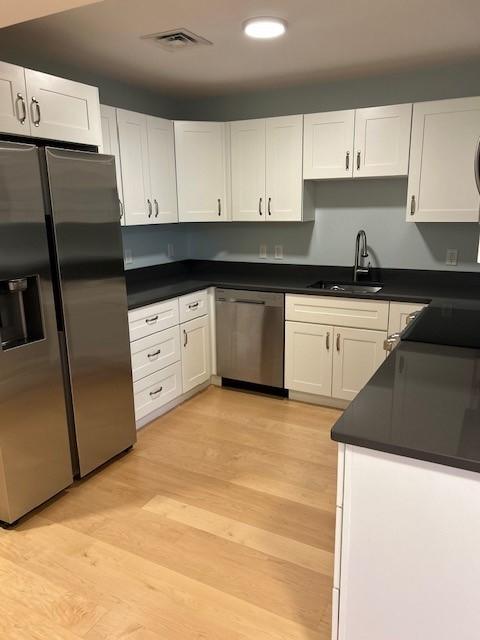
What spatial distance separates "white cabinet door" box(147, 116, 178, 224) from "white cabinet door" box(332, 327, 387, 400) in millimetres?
1598

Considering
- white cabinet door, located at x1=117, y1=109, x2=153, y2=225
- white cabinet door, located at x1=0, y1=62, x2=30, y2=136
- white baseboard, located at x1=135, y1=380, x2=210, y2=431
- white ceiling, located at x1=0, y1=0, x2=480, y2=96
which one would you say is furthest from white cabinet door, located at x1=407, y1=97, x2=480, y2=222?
white cabinet door, located at x1=0, y1=62, x2=30, y2=136

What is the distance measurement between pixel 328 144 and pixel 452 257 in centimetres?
121

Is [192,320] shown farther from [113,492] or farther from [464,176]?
[464,176]

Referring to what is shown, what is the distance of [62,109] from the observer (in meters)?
2.56

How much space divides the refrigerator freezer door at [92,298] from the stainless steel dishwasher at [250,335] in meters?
1.13

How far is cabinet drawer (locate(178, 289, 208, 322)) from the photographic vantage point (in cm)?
351

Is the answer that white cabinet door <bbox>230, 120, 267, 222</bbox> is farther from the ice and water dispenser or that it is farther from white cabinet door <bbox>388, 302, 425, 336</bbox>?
the ice and water dispenser

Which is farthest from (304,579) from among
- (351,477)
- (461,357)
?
(461,357)

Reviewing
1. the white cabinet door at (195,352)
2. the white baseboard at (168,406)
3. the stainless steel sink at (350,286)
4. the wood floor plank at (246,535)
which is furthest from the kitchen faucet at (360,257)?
the wood floor plank at (246,535)

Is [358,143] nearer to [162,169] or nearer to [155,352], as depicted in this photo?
[162,169]

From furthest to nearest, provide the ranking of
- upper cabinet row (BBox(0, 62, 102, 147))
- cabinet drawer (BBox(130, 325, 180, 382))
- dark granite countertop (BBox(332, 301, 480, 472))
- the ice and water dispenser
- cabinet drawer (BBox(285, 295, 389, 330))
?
cabinet drawer (BBox(285, 295, 389, 330)) → cabinet drawer (BBox(130, 325, 180, 382)) → upper cabinet row (BBox(0, 62, 102, 147)) → the ice and water dispenser → dark granite countertop (BBox(332, 301, 480, 472))

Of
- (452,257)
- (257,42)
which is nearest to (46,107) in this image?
(257,42)

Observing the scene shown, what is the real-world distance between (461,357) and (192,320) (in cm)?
220

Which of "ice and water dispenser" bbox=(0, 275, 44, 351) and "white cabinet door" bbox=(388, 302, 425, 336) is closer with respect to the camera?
"ice and water dispenser" bbox=(0, 275, 44, 351)
